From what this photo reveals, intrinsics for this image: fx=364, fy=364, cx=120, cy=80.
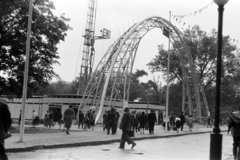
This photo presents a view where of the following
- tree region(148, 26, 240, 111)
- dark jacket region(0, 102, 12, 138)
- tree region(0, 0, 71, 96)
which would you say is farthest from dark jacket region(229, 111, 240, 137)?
tree region(148, 26, 240, 111)

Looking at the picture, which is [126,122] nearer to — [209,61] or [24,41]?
[24,41]

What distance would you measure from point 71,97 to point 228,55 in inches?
1181

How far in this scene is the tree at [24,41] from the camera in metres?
24.8

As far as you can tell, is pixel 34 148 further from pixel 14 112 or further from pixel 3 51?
pixel 14 112

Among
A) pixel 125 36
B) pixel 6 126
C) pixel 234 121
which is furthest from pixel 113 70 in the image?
pixel 6 126

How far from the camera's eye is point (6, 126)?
296 inches

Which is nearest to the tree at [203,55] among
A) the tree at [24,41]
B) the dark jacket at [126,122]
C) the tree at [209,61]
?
the tree at [209,61]

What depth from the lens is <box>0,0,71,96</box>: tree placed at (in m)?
24.8

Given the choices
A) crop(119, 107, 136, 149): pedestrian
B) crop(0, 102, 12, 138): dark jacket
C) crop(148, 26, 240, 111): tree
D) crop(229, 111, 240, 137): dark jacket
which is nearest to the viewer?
crop(0, 102, 12, 138): dark jacket

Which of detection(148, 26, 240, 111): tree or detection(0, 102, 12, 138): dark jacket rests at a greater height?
detection(148, 26, 240, 111): tree

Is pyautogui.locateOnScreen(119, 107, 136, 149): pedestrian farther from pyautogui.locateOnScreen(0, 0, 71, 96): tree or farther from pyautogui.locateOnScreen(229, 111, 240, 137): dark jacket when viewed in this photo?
pyautogui.locateOnScreen(0, 0, 71, 96): tree

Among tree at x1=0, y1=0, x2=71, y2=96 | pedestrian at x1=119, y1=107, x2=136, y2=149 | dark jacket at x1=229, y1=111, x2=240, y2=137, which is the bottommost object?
pedestrian at x1=119, y1=107, x2=136, y2=149

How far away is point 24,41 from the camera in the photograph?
82.7 ft

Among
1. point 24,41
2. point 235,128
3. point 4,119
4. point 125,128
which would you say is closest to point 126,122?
point 125,128
